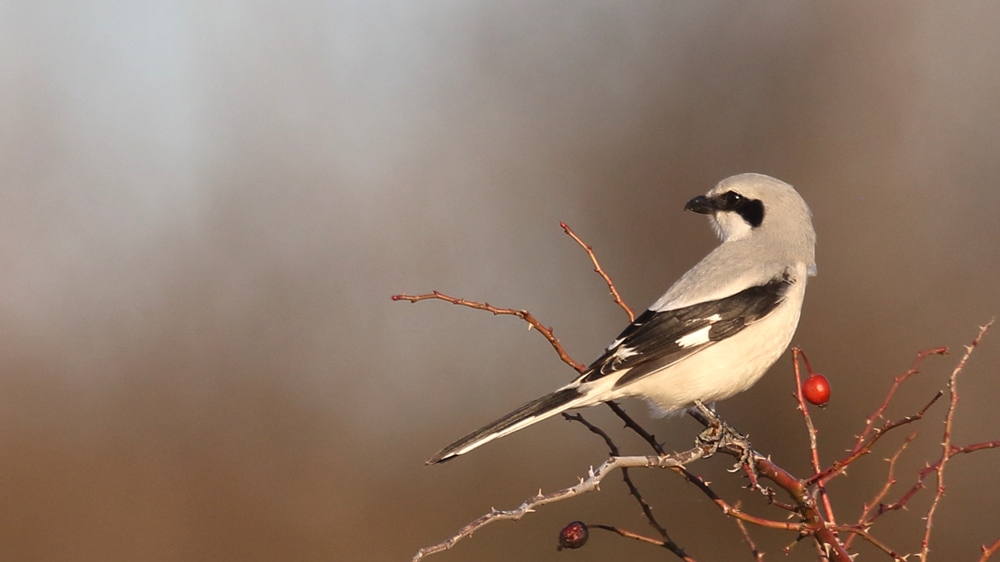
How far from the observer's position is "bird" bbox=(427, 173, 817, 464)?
1853mm

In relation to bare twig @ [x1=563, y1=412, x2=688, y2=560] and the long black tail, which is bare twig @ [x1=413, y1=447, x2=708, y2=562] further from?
the long black tail

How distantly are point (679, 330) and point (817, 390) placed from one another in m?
0.40

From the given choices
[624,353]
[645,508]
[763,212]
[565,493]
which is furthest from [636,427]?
[763,212]

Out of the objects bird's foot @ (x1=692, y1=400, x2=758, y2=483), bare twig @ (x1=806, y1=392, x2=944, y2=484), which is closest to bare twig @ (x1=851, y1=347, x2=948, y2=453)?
bare twig @ (x1=806, y1=392, x2=944, y2=484)

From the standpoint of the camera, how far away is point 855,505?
3766 mm

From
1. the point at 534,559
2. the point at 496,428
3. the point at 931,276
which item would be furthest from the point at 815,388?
the point at 931,276

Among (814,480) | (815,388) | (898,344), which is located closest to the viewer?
(814,480)

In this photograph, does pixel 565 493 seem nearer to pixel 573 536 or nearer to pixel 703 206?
pixel 573 536

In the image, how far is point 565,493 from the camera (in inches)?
48.3

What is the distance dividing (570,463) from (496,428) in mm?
2500

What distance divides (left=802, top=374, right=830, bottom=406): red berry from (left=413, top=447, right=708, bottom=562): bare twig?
24 centimetres

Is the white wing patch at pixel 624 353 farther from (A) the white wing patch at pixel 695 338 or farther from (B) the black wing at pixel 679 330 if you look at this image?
(A) the white wing patch at pixel 695 338

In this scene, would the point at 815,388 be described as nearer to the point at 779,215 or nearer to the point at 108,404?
the point at 779,215

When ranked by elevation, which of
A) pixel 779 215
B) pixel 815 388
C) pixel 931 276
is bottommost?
pixel 815 388
